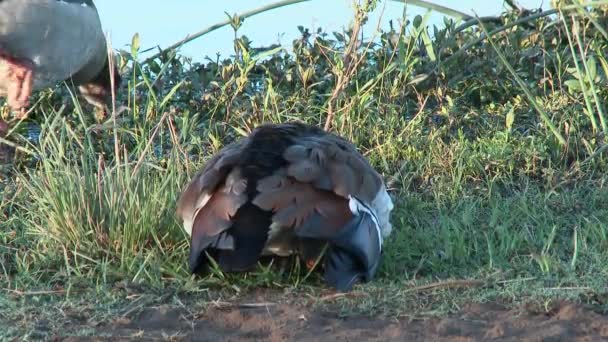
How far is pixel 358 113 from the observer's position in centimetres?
649

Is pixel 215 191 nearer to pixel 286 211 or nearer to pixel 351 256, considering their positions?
pixel 286 211

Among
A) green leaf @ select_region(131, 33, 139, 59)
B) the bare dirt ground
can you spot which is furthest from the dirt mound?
green leaf @ select_region(131, 33, 139, 59)

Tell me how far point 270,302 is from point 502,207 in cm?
184

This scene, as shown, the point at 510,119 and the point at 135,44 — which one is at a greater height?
the point at 135,44

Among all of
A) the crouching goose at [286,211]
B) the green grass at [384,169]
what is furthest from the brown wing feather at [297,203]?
the green grass at [384,169]

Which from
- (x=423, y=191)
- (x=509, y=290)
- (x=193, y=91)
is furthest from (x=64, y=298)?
(x=193, y=91)

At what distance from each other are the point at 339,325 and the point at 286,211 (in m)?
0.52

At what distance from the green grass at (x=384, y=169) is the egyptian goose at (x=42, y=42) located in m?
0.29

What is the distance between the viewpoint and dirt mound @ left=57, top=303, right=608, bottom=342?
13.0 feet

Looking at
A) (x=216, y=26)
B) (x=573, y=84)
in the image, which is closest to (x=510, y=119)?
(x=573, y=84)

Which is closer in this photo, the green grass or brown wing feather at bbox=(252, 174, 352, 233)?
brown wing feather at bbox=(252, 174, 352, 233)

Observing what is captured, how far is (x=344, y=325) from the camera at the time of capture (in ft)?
13.4

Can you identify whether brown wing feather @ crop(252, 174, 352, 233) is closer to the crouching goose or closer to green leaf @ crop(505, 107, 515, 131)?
the crouching goose

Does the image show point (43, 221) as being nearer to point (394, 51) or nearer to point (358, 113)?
point (358, 113)
